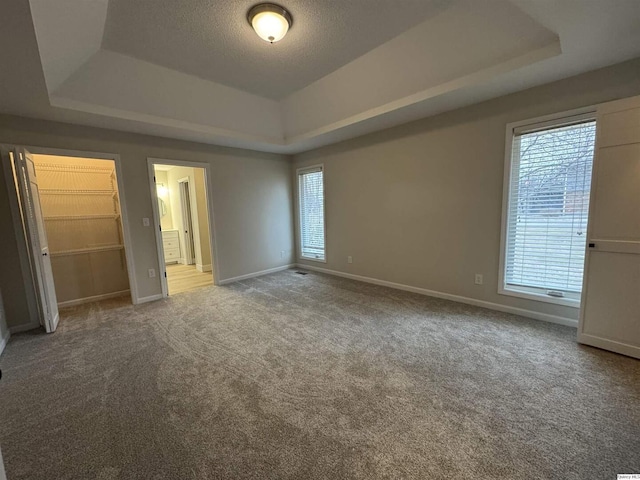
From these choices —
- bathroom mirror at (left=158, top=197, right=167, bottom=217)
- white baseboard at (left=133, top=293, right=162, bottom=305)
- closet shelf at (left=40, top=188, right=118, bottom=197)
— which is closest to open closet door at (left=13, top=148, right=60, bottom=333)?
white baseboard at (left=133, top=293, right=162, bottom=305)

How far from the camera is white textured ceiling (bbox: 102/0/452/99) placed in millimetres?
2168

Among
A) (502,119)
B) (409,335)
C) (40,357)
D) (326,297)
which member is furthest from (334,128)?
(40,357)

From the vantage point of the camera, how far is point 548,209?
283cm

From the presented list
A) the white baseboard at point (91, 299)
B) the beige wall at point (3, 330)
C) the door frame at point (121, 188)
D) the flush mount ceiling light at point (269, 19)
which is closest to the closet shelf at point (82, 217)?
the door frame at point (121, 188)

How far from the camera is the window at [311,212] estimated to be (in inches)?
209

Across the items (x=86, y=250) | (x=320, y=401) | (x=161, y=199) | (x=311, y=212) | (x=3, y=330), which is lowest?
(x=320, y=401)

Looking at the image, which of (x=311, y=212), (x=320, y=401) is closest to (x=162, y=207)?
(x=311, y=212)

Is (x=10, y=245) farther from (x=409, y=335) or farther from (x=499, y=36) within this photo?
(x=499, y=36)

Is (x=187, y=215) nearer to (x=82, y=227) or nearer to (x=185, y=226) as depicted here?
(x=185, y=226)

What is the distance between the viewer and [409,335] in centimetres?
269

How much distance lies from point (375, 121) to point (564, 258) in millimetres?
2697

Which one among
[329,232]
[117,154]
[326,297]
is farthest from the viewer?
[329,232]

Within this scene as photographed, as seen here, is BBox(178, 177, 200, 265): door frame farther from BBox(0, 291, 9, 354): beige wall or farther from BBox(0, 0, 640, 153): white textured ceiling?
BBox(0, 291, 9, 354): beige wall

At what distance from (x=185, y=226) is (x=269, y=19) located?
541cm
